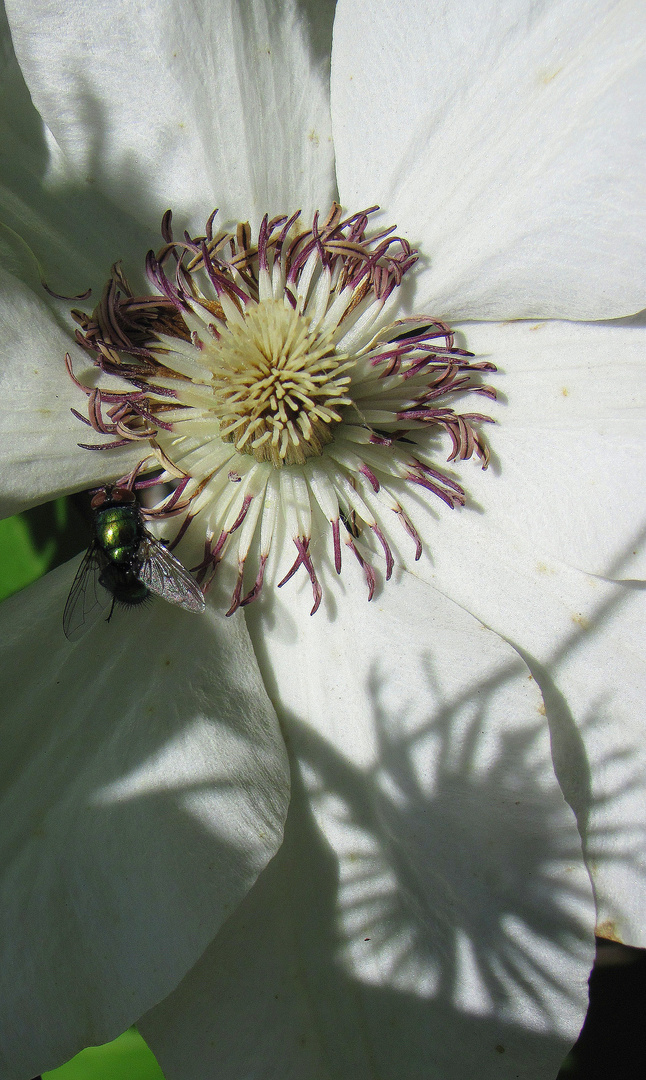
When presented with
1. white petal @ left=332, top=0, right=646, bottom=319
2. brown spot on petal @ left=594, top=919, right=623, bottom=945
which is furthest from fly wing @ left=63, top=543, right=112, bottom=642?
brown spot on petal @ left=594, top=919, right=623, bottom=945

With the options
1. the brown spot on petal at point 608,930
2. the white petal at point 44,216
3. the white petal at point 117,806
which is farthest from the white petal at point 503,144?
the brown spot on petal at point 608,930

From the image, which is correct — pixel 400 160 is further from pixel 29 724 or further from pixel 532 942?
pixel 532 942

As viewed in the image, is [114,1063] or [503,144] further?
[114,1063]

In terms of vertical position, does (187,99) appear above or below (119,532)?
above

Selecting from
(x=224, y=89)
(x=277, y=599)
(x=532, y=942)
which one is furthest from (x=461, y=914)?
(x=224, y=89)

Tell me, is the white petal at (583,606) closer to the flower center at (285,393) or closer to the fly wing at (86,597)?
the flower center at (285,393)

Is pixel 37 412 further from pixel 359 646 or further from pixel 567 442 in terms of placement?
pixel 567 442

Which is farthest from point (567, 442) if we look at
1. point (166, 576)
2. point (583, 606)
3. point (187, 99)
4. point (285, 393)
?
point (187, 99)
